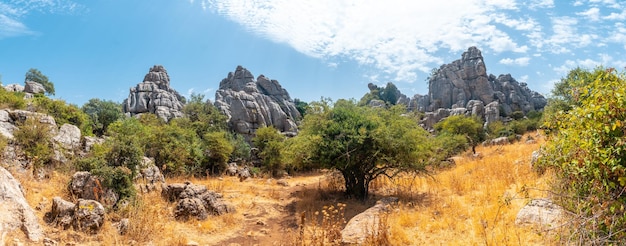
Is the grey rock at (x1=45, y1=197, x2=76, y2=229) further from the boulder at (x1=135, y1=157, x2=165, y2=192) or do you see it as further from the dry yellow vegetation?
the boulder at (x1=135, y1=157, x2=165, y2=192)

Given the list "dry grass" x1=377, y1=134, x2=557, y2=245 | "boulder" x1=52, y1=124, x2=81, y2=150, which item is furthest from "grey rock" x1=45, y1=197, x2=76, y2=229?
"dry grass" x1=377, y1=134, x2=557, y2=245

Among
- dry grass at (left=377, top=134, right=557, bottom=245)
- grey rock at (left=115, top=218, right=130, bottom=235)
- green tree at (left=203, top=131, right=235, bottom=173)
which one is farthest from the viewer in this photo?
green tree at (left=203, top=131, right=235, bottom=173)

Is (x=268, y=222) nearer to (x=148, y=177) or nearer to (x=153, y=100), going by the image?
(x=148, y=177)

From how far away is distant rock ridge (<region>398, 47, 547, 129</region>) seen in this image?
57.1 metres

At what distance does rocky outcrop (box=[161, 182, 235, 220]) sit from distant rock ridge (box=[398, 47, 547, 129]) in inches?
2048

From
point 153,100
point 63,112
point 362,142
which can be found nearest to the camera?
point 362,142


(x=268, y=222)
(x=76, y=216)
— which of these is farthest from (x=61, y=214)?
(x=268, y=222)

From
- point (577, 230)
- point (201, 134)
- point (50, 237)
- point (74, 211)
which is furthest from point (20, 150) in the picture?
point (201, 134)

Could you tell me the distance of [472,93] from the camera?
62.1 metres

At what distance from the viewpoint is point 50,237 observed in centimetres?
623

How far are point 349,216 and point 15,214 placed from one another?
8226 millimetres

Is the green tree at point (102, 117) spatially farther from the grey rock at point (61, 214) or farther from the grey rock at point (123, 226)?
the grey rock at point (123, 226)

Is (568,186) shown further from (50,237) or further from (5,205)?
(5,205)

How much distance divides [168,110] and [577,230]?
4445 centimetres
